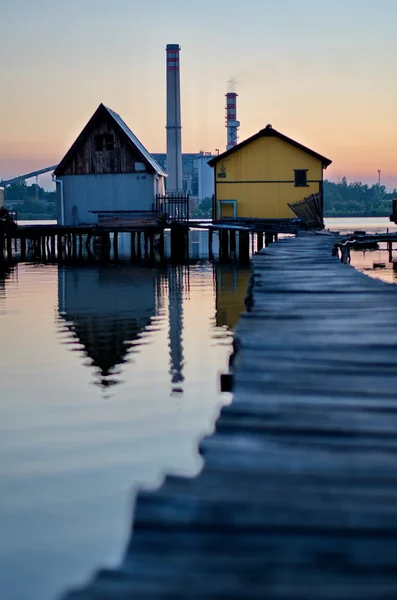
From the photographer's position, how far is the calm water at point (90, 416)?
257 inches

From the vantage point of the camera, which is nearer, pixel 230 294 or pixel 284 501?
pixel 284 501

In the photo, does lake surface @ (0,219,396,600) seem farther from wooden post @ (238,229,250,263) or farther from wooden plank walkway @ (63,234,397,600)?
wooden post @ (238,229,250,263)

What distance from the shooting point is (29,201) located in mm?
171125

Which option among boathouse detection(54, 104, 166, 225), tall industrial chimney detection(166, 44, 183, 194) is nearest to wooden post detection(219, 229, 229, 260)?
boathouse detection(54, 104, 166, 225)

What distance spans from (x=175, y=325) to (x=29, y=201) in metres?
157

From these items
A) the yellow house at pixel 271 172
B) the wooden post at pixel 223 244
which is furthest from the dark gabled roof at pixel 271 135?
the wooden post at pixel 223 244

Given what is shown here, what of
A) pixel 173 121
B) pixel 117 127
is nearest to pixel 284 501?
pixel 117 127

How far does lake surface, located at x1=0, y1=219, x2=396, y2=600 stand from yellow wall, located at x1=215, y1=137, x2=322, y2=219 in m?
18.3

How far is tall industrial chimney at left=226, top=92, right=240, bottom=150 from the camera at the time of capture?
9256 cm

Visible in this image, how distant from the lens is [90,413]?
10805 mm

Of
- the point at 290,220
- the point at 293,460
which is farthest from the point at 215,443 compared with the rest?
the point at 290,220

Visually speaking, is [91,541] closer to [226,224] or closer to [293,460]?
[293,460]

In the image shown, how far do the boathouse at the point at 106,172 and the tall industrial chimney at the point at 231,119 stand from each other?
47522 millimetres

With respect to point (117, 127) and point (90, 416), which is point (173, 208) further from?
point (90, 416)
